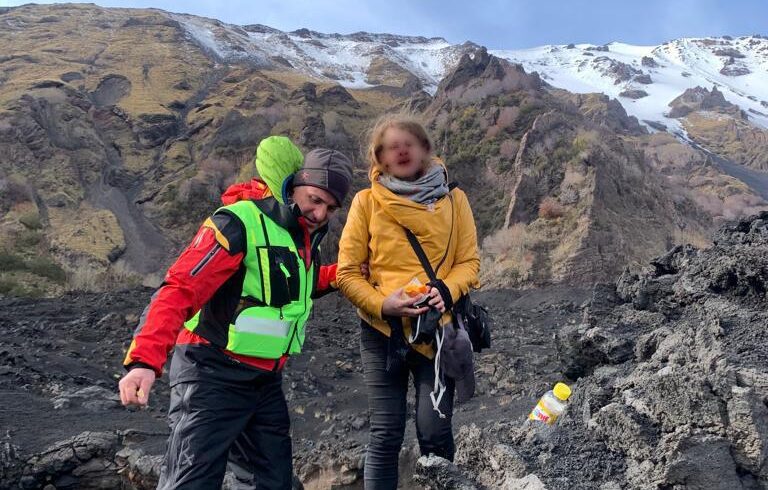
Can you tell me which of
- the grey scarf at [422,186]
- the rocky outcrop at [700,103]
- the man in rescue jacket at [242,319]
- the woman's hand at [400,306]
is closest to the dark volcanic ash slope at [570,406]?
the woman's hand at [400,306]

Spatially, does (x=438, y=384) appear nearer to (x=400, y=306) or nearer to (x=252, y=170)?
(x=400, y=306)

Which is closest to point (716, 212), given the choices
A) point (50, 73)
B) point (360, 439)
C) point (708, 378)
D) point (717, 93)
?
point (360, 439)

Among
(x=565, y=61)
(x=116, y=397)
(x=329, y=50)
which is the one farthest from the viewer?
(x=565, y=61)

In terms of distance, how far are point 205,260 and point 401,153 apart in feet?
3.07

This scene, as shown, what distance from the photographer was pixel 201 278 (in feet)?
6.64

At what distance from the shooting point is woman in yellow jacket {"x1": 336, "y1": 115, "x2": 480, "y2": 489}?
7.75 feet

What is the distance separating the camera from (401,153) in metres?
2.45

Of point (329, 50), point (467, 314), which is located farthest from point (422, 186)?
point (329, 50)

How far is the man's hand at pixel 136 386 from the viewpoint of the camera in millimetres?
1749

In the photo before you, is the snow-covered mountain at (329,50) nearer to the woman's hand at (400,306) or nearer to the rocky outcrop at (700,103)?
the rocky outcrop at (700,103)

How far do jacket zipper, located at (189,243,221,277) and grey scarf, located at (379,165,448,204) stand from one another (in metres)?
0.76

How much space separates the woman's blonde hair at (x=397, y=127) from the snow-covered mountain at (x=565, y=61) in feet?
189

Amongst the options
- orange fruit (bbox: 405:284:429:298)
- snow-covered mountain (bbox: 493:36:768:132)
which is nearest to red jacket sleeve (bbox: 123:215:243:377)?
orange fruit (bbox: 405:284:429:298)

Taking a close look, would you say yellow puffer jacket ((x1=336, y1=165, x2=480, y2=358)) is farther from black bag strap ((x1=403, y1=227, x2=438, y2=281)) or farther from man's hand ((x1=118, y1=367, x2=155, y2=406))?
man's hand ((x1=118, y1=367, x2=155, y2=406))
